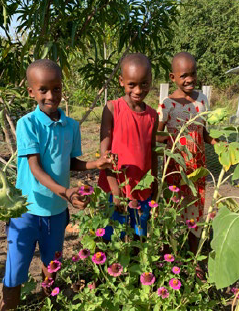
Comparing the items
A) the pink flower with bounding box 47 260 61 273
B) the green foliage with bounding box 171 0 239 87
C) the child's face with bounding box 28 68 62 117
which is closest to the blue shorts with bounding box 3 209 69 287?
the pink flower with bounding box 47 260 61 273

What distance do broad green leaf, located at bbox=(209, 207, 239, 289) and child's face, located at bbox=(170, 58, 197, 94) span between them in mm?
858

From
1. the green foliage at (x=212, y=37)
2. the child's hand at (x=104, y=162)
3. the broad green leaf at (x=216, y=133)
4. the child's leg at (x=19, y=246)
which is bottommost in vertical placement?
the child's leg at (x=19, y=246)

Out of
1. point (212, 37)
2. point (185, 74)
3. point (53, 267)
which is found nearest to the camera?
point (53, 267)

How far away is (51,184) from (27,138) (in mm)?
207

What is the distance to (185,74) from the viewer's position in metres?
1.52

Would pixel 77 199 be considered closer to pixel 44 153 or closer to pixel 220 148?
pixel 44 153

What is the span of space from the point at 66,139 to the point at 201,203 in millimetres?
860

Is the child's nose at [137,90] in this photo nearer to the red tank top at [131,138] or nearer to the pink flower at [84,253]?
the red tank top at [131,138]

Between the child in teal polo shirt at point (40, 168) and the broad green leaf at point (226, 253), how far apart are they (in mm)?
477

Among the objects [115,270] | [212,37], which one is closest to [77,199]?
[115,270]

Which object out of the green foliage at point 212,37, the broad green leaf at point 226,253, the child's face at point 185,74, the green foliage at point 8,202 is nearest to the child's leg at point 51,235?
the green foliage at point 8,202

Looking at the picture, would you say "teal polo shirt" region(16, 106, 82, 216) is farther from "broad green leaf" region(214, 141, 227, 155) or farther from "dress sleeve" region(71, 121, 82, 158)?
"broad green leaf" region(214, 141, 227, 155)

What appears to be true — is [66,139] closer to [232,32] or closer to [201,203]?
[201,203]

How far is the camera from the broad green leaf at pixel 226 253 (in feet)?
2.59
